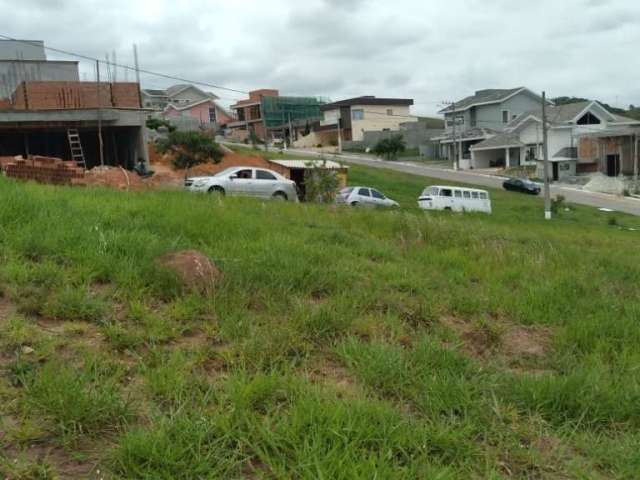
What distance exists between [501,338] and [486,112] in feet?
236

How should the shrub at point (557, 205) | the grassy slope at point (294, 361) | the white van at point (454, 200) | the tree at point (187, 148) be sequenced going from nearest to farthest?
the grassy slope at point (294, 361) → the white van at point (454, 200) → the tree at point (187, 148) → the shrub at point (557, 205)

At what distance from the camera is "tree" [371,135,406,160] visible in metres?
68.0

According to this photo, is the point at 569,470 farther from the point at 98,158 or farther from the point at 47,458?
the point at 98,158

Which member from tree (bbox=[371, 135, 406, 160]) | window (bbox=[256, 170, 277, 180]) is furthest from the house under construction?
tree (bbox=[371, 135, 406, 160])

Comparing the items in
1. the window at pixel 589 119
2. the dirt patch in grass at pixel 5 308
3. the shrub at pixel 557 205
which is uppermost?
the window at pixel 589 119

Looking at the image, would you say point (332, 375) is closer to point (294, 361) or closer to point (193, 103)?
point (294, 361)

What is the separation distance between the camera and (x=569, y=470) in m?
2.80

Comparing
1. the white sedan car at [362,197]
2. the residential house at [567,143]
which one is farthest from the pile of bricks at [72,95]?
the residential house at [567,143]

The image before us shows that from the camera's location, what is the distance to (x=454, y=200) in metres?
30.1

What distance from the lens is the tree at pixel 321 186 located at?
23391 mm

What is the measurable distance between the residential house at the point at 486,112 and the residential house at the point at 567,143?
14.2 ft

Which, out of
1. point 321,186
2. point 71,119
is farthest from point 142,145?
point 321,186

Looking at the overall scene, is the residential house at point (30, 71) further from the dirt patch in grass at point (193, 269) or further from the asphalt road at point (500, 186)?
the asphalt road at point (500, 186)

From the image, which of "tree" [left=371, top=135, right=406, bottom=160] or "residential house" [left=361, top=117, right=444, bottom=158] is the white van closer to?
"tree" [left=371, top=135, right=406, bottom=160]
